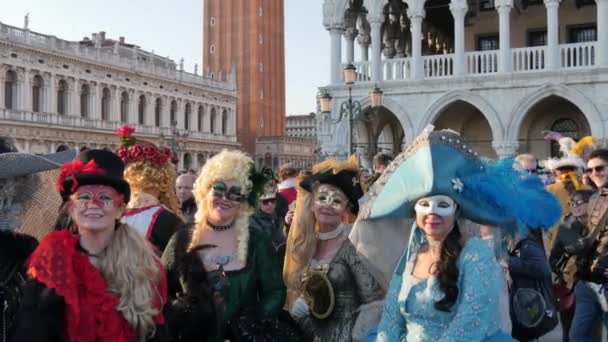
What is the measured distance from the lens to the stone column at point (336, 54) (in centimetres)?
1683

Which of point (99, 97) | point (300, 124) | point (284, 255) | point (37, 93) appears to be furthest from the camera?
point (300, 124)

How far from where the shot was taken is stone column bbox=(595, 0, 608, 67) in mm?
14516

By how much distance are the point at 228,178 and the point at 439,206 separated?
1256 mm

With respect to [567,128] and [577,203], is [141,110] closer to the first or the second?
[567,128]

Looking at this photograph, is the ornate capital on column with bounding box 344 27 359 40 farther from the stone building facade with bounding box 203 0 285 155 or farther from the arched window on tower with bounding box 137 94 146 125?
the stone building facade with bounding box 203 0 285 155

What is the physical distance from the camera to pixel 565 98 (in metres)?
15.2

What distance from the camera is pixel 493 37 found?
1856cm

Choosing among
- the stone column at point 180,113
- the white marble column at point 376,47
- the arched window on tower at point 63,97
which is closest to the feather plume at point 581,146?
the white marble column at point 376,47

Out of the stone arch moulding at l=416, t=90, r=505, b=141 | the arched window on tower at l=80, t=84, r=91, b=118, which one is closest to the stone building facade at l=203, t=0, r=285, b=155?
the arched window on tower at l=80, t=84, r=91, b=118

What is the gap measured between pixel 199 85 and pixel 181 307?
51566 mm

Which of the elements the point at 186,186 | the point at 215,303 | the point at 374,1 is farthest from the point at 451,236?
the point at 374,1

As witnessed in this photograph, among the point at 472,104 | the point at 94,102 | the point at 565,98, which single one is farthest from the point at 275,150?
the point at 565,98

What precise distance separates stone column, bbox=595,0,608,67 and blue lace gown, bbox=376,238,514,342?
13.2 m

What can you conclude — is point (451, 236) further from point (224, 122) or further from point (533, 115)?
point (224, 122)
